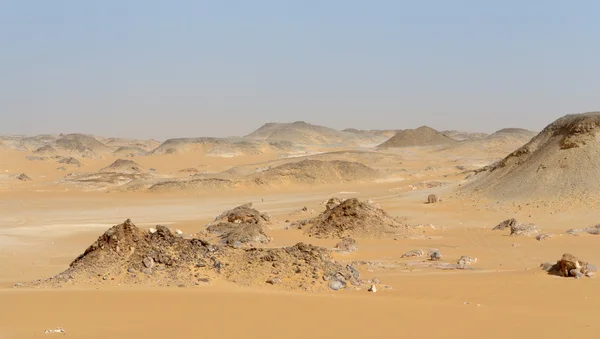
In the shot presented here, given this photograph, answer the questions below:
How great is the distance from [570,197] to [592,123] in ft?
15.3

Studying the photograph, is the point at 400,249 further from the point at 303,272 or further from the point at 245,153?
the point at 245,153

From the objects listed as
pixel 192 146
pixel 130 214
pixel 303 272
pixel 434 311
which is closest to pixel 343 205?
pixel 303 272

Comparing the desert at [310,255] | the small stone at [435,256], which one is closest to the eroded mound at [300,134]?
the desert at [310,255]

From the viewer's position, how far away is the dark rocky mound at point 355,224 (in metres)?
21.0

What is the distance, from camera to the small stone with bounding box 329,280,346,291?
433 inches

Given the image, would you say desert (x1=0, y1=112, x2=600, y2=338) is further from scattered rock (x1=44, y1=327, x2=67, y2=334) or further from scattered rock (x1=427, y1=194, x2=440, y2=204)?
scattered rock (x1=427, y1=194, x2=440, y2=204)

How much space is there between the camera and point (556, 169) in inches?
1085

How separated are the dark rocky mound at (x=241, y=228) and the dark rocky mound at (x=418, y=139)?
7543 cm

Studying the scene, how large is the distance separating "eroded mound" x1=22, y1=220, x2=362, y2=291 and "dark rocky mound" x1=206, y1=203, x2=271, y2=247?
5.57m

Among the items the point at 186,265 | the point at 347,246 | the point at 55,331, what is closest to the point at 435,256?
the point at 347,246

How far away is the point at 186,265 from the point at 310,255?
2222 mm

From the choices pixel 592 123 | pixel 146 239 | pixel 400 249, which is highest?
pixel 592 123

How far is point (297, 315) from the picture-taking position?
29.7ft

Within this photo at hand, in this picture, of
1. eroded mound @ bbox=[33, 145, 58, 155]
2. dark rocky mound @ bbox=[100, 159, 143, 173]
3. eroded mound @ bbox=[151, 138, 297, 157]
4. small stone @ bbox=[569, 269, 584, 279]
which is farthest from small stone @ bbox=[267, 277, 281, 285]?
eroded mound @ bbox=[33, 145, 58, 155]
